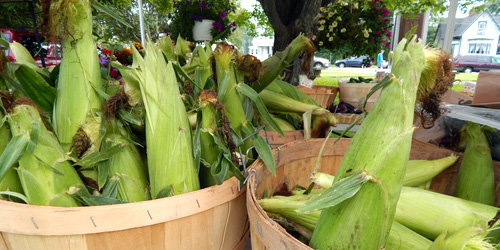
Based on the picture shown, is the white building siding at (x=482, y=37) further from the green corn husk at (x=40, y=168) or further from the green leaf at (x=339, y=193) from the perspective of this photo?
the green corn husk at (x=40, y=168)

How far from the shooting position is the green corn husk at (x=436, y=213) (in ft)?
2.28

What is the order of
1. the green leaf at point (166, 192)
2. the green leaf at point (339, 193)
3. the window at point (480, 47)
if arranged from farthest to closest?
the window at point (480, 47), the green leaf at point (166, 192), the green leaf at point (339, 193)

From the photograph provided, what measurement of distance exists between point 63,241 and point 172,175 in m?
0.25

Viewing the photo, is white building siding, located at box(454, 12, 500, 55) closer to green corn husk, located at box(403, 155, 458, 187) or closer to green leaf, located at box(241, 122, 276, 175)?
green corn husk, located at box(403, 155, 458, 187)

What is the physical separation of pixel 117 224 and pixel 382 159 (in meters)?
0.51

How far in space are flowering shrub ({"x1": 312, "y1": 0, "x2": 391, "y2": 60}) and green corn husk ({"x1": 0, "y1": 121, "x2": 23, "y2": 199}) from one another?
2367mm

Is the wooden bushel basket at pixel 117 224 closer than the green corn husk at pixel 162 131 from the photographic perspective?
Yes

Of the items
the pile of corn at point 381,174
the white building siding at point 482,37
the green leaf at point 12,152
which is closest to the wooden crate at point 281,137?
the pile of corn at point 381,174

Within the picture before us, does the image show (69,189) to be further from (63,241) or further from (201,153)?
(201,153)

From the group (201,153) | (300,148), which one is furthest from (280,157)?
(201,153)

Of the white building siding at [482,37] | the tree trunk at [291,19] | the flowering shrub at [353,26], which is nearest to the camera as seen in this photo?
the flowering shrub at [353,26]

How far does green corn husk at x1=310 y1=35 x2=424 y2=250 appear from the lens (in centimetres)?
48

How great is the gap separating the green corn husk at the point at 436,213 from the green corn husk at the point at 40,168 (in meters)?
0.78

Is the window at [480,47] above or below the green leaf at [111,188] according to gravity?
above
